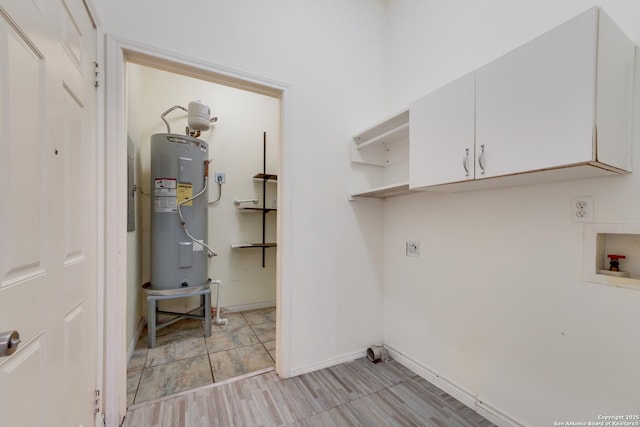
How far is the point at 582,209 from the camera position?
1.16 meters

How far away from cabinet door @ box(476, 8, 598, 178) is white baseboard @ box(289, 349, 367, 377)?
1.67m

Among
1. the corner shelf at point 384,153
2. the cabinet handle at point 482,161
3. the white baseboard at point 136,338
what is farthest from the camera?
the white baseboard at point 136,338

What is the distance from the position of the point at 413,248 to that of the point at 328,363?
1096 millimetres

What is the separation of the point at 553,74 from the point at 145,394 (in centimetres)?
271

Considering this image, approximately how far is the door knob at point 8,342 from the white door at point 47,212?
0.15 feet

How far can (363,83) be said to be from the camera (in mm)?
2195

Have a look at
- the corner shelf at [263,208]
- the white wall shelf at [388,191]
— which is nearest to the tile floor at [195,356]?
the corner shelf at [263,208]

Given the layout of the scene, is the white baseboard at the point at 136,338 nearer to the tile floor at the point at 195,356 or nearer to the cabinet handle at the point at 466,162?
the tile floor at the point at 195,356

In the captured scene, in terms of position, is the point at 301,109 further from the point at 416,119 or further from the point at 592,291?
the point at 592,291

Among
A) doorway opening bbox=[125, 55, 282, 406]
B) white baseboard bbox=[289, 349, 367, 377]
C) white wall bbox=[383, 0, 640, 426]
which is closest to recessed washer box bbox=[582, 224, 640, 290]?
white wall bbox=[383, 0, 640, 426]

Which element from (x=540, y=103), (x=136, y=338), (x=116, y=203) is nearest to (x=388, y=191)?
(x=540, y=103)

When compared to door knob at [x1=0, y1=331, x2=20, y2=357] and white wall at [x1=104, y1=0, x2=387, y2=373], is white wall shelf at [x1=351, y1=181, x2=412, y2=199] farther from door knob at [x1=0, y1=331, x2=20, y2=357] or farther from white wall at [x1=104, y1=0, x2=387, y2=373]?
door knob at [x1=0, y1=331, x2=20, y2=357]

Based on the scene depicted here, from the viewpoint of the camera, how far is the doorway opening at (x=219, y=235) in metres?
1.98

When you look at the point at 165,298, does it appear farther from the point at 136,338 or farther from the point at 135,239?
the point at 135,239
